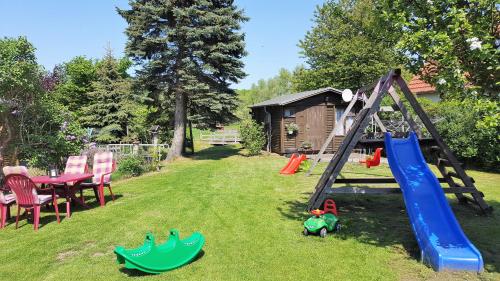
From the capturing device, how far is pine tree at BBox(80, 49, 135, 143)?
24.5 metres

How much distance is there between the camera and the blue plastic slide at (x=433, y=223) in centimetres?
476

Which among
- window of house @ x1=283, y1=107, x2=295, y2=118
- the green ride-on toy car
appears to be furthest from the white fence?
the green ride-on toy car

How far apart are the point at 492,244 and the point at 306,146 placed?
15.6 meters

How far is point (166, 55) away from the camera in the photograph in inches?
762

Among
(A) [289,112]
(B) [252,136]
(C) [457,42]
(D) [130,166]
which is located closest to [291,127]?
(A) [289,112]

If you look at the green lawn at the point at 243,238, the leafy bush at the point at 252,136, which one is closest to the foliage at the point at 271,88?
the leafy bush at the point at 252,136

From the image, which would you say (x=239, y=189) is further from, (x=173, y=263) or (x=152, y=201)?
(x=173, y=263)

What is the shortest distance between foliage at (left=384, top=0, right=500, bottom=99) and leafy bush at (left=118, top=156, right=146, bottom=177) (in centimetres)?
1212

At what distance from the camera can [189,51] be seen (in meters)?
19.8

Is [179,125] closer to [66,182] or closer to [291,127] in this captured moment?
[291,127]

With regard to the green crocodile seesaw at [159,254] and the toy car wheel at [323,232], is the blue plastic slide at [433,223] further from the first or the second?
the green crocodile seesaw at [159,254]

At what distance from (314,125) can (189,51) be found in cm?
841

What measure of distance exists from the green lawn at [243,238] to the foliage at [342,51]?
18.0 metres

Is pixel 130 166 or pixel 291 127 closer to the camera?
pixel 130 166
